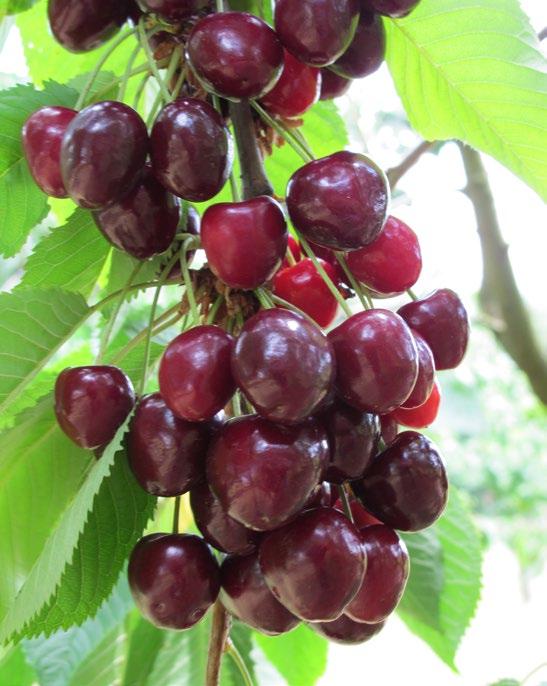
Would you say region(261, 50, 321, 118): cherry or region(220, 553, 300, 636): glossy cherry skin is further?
region(261, 50, 321, 118): cherry

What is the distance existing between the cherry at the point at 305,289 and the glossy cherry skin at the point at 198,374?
11 centimetres

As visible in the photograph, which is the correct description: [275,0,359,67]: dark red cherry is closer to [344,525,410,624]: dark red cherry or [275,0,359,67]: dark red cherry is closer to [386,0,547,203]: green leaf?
[386,0,547,203]: green leaf

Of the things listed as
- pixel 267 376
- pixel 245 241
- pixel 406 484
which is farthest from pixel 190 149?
pixel 406 484

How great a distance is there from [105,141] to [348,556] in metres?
0.33

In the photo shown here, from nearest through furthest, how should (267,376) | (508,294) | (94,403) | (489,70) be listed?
(267,376), (94,403), (489,70), (508,294)

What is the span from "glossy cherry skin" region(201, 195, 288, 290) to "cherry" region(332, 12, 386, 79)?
0.19m

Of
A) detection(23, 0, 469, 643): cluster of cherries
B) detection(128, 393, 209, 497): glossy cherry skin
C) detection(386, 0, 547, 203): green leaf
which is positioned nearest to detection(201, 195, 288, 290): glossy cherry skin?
detection(23, 0, 469, 643): cluster of cherries

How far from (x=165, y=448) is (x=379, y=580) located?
0.59ft

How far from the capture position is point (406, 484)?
23.0 inches

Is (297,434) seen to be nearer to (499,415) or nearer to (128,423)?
(128,423)

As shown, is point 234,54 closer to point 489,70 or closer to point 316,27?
point 316,27

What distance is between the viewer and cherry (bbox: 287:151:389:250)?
572 mm

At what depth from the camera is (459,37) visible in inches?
31.2

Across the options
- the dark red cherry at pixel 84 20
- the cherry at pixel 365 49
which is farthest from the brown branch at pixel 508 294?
the dark red cherry at pixel 84 20
